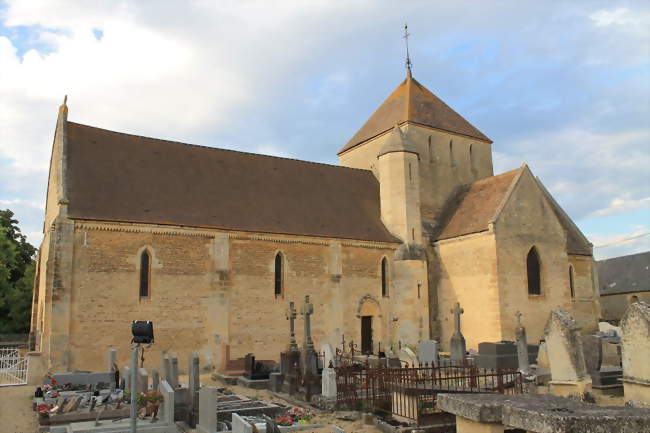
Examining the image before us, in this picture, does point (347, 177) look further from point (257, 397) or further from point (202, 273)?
point (257, 397)

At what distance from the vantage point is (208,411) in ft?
33.3

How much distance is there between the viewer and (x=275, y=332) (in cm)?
2194

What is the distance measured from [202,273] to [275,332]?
3.97 meters

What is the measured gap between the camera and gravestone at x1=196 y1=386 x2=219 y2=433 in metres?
10.0

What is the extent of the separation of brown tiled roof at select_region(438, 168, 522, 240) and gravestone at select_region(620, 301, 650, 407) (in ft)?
46.7

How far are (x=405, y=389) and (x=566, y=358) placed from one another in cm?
399

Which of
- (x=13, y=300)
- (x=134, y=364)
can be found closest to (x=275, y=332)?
(x=134, y=364)

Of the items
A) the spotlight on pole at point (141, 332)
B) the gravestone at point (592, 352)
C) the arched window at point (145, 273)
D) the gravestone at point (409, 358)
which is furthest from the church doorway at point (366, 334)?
the spotlight on pole at point (141, 332)

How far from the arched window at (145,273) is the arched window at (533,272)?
1718 centimetres

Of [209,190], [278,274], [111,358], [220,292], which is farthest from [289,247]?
[111,358]

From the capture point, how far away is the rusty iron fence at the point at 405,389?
10344 mm

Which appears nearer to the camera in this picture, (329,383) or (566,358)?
(566,358)

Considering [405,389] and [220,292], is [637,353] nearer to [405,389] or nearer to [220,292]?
[405,389]

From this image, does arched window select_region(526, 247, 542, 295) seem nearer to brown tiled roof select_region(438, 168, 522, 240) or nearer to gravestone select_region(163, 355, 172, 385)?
brown tiled roof select_region(438, 168, 522, 240)
